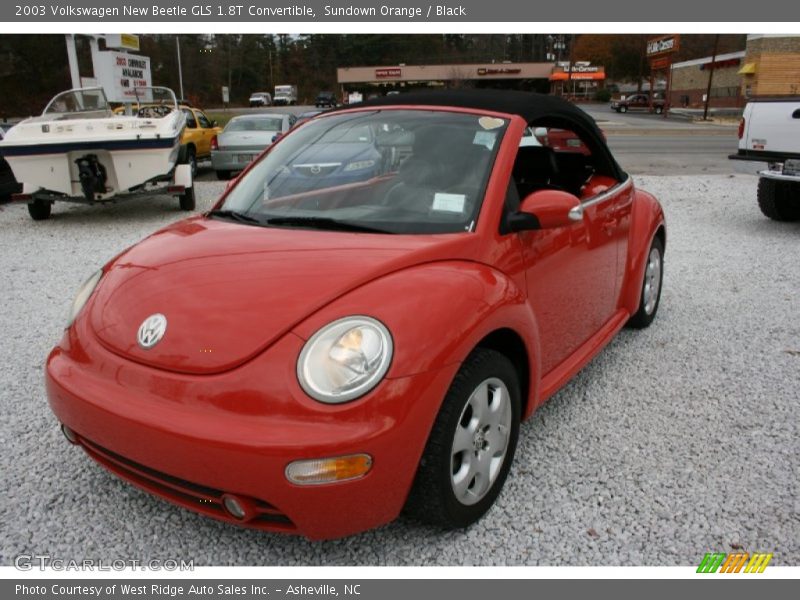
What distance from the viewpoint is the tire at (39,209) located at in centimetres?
949

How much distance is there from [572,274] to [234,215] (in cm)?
160

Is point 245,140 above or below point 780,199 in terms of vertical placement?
above

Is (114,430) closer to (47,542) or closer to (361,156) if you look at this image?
(47,542)

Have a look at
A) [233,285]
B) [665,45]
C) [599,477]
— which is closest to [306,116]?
[233,285]

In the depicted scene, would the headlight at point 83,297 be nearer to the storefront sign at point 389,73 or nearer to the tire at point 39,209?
the tire at point 39,209

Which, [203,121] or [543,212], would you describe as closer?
[543,212]

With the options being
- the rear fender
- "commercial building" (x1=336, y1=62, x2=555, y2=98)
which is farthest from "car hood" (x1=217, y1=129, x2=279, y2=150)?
"commercial building" (x1=336, y1=62, x2=555, y2=98)

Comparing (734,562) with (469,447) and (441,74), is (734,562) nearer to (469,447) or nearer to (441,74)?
(469,447)

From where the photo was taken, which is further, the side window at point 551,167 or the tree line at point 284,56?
the tree line at point 284,56

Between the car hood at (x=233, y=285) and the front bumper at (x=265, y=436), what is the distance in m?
0.08

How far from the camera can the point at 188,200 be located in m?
10.0

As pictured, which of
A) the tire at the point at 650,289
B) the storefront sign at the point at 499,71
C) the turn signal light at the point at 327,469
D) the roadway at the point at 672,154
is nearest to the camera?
the turn signal light at the point at 327,469

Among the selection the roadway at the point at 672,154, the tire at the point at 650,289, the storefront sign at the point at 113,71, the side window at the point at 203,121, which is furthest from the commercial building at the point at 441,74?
the tire at the point at 650,289

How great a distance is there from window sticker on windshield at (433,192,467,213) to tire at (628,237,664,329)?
2130 millimetres
